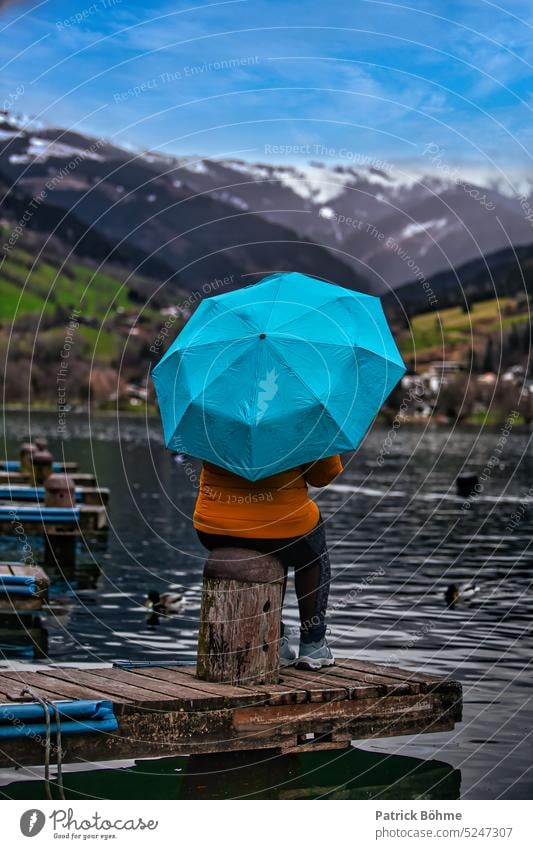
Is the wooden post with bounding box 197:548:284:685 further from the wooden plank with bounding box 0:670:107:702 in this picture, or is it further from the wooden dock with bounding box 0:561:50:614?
the wooden dock with bounding box 0:561:50:614

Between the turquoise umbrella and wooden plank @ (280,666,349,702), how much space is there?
2451mm

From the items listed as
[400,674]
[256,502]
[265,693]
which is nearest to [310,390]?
[256,502]

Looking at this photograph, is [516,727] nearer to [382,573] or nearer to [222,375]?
[222,375]

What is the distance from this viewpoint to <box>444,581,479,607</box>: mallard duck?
28114mm

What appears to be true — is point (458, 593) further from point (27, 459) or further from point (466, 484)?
point (466, 484)

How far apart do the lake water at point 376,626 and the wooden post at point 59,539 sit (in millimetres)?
537

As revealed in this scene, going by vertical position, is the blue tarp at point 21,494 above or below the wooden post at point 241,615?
above

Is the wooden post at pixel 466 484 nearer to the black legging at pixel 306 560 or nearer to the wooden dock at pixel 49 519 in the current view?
the wooden dock at pixel 49 519

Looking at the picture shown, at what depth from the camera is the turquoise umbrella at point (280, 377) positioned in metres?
13.4

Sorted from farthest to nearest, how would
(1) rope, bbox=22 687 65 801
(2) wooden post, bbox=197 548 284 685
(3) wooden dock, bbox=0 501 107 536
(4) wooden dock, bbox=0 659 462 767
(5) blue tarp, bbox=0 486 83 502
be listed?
(5) blue tarp, bbox=0 486 83 502, (3) wooden dock, bbox=0 501 107 536, (2) wooden post, bbox=197 548 284 685, (4) wooden dock, bbox=0 659 462 767, (1) rope, bbox=22 687 65 801

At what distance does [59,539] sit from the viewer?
1353 inches

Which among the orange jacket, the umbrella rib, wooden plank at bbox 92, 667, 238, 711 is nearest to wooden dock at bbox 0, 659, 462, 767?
wooden plank at bbox 92, 667, 238, 711

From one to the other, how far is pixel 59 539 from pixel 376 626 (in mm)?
12082

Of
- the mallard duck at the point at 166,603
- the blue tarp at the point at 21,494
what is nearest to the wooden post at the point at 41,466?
the blue tarp at the point at 21,494
